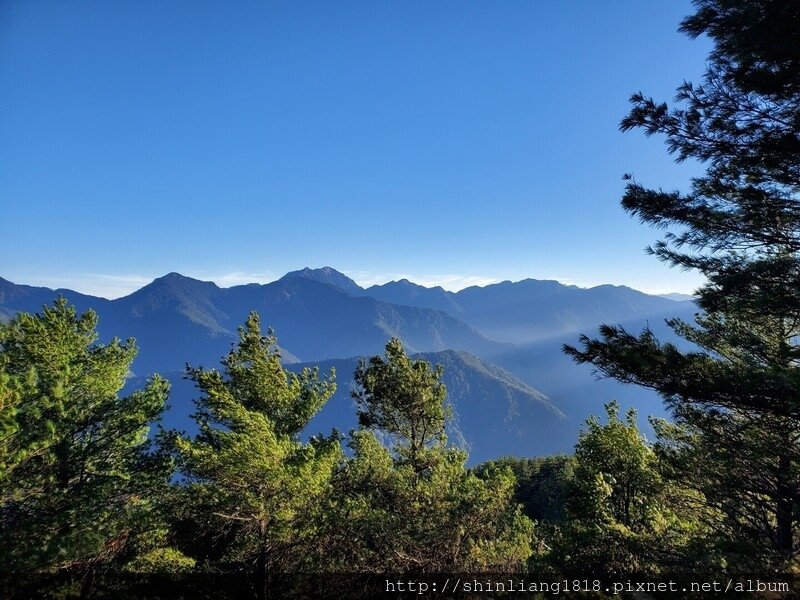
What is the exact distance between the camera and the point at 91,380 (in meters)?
13.2

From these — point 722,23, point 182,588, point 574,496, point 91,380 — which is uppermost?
point 722,23

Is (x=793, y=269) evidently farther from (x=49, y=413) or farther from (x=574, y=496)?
(x=49, y=413)

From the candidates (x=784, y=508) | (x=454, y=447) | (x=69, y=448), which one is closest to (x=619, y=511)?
(x=454, y=447)

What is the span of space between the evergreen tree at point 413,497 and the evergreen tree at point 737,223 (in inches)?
298

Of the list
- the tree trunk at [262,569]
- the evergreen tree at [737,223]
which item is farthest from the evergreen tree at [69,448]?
the evergreen tree at [737,223]

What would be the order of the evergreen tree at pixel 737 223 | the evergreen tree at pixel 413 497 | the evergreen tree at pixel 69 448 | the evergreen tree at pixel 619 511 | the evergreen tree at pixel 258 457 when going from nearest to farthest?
the evergreen tree at pixel 737 223
the evergreen tree at pixel 69 448
the evergreen tree at pixel 258 457
the evergreen tree at pixel 619 511
the evergreen tree at pixel 413 497

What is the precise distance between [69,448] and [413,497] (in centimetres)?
1209

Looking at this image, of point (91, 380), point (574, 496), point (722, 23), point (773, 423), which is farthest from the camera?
point (574, 496)

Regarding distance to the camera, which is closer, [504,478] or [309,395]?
[504,478]

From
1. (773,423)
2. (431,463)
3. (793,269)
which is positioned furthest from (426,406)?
(793,269)

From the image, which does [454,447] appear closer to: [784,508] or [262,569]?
[262,569]

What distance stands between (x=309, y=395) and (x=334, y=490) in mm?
3816

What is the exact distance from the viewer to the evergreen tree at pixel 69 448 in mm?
10156

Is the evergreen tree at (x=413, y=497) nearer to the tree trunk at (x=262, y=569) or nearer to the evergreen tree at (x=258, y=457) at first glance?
the evergreen tree at (x=258, y=457)
